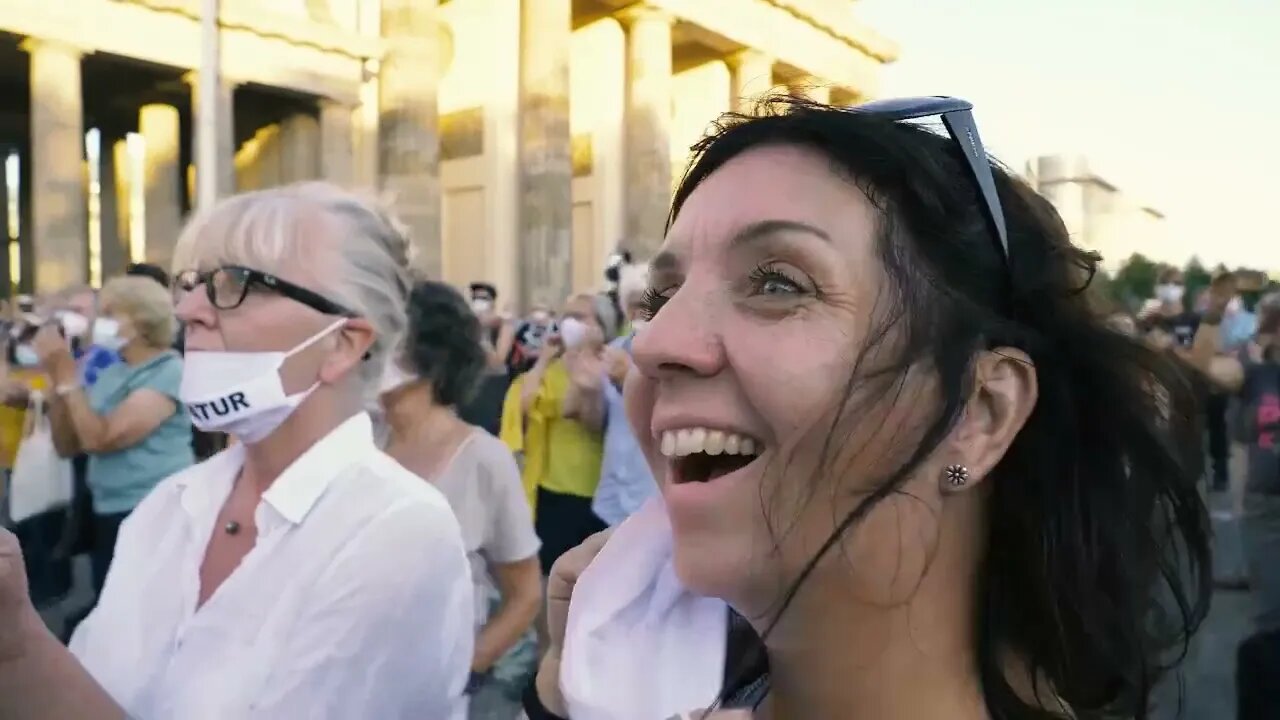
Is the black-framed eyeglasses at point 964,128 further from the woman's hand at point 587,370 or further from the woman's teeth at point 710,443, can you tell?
the woman's hand at point 587,370

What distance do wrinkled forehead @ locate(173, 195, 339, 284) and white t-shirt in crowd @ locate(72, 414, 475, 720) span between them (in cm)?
36

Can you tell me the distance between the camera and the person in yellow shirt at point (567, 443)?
→ 551cm

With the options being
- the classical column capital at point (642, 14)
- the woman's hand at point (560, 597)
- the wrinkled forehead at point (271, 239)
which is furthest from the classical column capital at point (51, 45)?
the woman's hand at point (560, 597)

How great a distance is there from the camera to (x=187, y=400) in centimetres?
229

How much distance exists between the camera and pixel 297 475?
2.04m

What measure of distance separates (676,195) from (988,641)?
25.4 inches

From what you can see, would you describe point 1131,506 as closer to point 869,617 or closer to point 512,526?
point 869,617

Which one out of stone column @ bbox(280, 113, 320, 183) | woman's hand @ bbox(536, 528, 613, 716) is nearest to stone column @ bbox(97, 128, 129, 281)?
stone column @ bbox(280, 113, 320, 183)

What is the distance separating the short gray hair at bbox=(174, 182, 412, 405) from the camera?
2.15m

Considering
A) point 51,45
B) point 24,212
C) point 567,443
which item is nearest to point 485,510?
point 567,443

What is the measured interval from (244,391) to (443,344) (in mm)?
1578

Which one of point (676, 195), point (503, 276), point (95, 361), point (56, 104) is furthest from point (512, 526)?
point (503, 276)

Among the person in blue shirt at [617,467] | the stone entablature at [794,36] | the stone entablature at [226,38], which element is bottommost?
the person in blue shirt at [617,467]

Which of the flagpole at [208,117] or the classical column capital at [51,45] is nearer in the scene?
the flagpole at [208,117]
